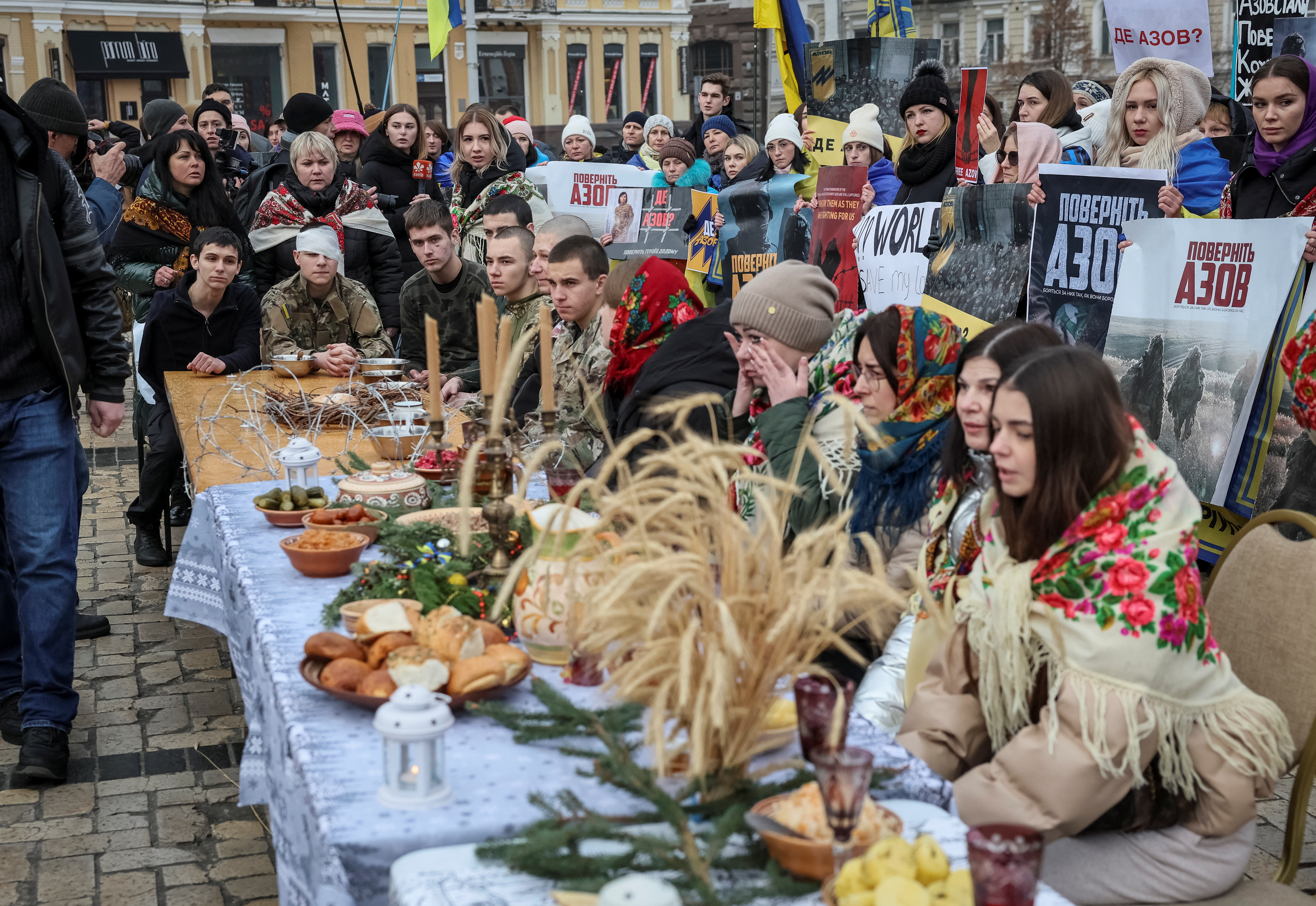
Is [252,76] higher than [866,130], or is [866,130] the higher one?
[252,76]

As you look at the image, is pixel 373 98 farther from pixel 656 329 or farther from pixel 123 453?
pixel 656 329

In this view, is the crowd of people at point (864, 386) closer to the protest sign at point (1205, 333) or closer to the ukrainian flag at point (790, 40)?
the protest sign at point (1205, 333)

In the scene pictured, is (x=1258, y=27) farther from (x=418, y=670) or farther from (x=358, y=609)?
(x=418, y=670)

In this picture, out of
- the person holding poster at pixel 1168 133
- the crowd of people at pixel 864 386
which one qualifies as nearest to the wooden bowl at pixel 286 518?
the crowd of people at pixel 864 386

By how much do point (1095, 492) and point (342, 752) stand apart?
50.1 inches

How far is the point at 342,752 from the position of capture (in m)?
1.86

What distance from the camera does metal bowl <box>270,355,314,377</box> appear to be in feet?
17.5

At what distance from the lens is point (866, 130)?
7344 mm

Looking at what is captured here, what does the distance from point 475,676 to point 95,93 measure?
40792mm

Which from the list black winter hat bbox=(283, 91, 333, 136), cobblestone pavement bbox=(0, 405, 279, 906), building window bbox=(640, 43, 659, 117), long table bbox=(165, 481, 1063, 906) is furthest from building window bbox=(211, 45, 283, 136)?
long table bbox=(165, 481, 1063, 906)

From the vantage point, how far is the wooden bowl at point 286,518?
10.1 feet

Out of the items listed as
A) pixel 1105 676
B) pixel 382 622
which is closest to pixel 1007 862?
pixel 1105 676

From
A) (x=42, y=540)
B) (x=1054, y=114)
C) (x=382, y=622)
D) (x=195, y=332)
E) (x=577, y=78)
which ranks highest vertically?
(x=577, y=78)

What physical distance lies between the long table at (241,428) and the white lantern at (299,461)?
0.37 metres
